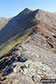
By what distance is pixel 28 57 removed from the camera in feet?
96.0

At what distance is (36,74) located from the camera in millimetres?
22484

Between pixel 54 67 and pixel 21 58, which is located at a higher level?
pixel 21 58

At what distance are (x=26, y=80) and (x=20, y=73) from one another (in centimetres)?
179

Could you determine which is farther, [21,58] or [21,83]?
[21,58]

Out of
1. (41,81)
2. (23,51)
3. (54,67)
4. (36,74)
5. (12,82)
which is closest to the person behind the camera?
(12,82)

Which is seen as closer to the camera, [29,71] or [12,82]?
[12,82]

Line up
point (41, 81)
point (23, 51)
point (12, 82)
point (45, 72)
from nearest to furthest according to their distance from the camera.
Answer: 1. point (12, 82)
2. point (41, 81)
3. point (45, 72)
4. point (23, 51)

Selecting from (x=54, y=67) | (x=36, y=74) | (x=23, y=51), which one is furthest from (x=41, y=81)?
(x=23, y=51)

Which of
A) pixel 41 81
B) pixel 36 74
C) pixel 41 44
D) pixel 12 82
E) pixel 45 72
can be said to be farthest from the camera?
pixel 41 44

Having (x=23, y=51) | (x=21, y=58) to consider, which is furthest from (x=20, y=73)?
(x=23, y=51)

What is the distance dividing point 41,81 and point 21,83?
10.3ft

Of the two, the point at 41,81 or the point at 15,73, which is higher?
the point at 15,73

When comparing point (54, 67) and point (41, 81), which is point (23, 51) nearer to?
point (54, 67)

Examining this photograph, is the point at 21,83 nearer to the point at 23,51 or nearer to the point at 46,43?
the point at 23,51
